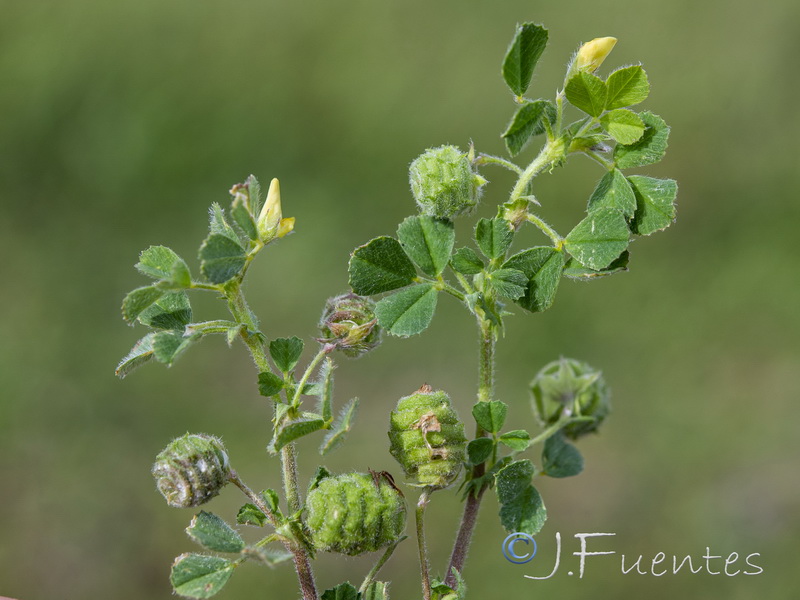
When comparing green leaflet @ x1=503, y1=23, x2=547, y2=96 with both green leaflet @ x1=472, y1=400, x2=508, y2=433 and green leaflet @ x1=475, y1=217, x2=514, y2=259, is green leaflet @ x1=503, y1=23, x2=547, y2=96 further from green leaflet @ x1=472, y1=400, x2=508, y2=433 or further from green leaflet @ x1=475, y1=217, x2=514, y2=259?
green leaflet @ x1=472, y1=400, x2=508, y2=433

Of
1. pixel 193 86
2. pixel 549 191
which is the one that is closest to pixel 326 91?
pixel 193 86

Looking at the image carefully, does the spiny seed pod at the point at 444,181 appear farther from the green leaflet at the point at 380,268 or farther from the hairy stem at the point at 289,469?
the hairy stem at the point at 289,469

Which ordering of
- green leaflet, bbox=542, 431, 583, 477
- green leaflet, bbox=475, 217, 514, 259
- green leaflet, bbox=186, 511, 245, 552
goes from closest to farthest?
green leaflet, bbox=186, 511, 245, 552 < green leaflet, bbox=475, 217, 514, 259 < green leaflet, bbox=542, 431, 583, 477

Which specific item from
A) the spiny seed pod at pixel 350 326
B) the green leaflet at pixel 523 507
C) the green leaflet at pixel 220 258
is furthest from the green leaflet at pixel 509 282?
the green leaflet at pixel 220 258

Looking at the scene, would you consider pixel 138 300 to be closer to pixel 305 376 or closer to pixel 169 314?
pixel 169 314

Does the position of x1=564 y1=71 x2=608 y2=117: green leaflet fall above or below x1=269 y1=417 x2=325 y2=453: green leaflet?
above

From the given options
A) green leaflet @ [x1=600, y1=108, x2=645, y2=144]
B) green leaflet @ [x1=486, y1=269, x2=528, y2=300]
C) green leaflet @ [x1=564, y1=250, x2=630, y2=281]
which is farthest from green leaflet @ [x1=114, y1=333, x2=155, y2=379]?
green leaflet @ [x1=600, y1=108, x2=645, y2=144]

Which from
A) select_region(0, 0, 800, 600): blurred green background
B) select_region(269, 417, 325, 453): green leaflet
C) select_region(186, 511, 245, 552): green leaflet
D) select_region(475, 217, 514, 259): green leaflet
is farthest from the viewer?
select_region(0, 0, 800, 600): blurred green background

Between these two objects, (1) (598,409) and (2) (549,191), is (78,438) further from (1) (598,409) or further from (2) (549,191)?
(1) (598,409)

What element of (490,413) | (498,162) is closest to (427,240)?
(498,162)
